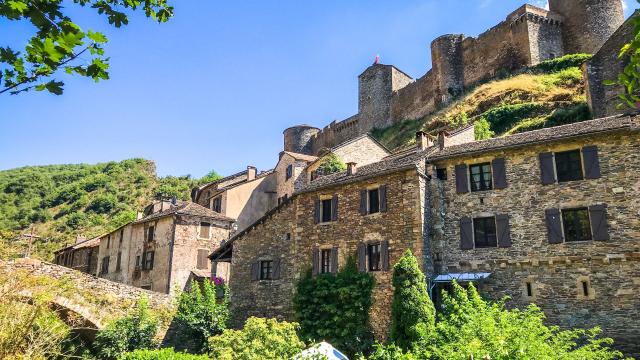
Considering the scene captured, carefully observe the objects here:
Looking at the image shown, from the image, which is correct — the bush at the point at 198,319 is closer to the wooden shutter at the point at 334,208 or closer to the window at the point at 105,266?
the wooden shutter at the point at 334,208

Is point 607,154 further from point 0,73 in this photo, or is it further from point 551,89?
point 551,89

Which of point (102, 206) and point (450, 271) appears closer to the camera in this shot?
point (450, 271)

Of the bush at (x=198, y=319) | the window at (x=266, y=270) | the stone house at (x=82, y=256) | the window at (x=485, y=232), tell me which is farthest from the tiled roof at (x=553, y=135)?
the stone house at (x=82, y=256)

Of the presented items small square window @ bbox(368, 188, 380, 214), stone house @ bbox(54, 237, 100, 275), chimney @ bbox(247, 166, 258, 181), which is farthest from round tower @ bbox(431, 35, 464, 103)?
stone house @ bbox(54, 237, 100, 275)

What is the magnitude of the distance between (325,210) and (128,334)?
1083cm

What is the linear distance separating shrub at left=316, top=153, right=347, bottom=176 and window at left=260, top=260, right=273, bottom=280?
8396mm

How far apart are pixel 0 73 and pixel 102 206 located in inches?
2841

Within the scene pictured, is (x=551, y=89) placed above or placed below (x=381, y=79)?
below

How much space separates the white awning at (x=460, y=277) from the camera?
18.9 meters

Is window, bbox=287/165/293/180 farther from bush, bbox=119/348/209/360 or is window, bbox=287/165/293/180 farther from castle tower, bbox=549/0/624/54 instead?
castle tower, bbox=549/0/624/54

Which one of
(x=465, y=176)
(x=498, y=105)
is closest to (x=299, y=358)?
(x=465, y=176)

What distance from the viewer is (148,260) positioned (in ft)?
105

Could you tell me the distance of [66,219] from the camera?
68438 mm

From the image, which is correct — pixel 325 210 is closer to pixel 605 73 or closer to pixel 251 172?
pixel 251 172
